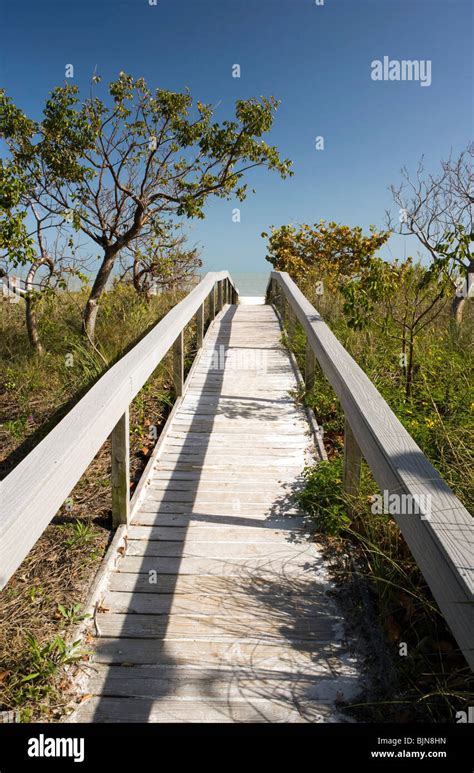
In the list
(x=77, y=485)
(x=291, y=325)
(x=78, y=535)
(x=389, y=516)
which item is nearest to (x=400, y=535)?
(x=389, y=516)

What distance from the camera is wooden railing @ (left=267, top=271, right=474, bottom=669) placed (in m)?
1.56

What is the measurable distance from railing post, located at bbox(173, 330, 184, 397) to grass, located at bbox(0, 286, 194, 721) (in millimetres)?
151

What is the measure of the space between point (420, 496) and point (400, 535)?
114 centimetres

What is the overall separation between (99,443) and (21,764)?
4.04 feet

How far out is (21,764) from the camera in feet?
5.99

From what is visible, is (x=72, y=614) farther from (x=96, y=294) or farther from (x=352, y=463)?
(x=96, y=294)

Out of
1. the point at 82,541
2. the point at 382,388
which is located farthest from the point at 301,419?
the point at 82,541

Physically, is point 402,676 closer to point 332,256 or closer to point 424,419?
point 424,419

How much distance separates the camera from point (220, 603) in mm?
2709

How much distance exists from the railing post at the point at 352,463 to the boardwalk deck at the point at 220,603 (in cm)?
40

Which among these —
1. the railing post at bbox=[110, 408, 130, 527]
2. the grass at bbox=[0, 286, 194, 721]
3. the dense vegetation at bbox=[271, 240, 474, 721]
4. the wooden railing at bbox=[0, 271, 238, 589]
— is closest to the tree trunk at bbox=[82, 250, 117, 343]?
the grass at bbox=[0, 286, 194, 721]

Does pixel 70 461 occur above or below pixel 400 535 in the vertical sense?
above

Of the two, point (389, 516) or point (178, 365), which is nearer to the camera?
point (389, 516)

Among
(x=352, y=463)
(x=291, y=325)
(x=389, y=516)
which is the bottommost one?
(x=389, y=516)
